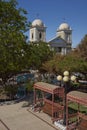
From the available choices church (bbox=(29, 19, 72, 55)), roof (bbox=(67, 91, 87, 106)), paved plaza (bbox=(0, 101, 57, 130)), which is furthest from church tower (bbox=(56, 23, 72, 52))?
roof (bbox=(67, 91, 87, 106))

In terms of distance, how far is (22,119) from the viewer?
15328 mm

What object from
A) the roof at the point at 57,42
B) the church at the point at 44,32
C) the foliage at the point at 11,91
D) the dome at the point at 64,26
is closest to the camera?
the foliage at the point at 11,91

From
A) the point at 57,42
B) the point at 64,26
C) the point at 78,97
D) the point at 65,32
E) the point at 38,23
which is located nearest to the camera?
the point at 78,97

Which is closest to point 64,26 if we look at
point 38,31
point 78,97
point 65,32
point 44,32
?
point 65,32

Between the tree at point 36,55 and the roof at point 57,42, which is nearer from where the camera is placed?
the tree at point 36,55

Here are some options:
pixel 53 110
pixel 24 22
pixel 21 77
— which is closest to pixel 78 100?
pixel 53 110

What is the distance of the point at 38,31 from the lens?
87.3m

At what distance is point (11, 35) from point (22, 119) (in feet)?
20.8

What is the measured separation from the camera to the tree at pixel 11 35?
18.7m

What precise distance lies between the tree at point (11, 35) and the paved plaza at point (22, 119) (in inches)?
138

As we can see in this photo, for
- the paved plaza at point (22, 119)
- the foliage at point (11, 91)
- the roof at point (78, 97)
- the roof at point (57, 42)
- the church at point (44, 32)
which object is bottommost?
the paved plaza at point (22, 119)

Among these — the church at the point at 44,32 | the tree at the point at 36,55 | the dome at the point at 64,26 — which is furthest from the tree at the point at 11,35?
the dome at the point at 64,26

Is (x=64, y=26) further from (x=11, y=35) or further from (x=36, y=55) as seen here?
(x=11, y=35)

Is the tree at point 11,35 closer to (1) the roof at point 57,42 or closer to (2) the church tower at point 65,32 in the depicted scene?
(1) the roof at point 57,42
